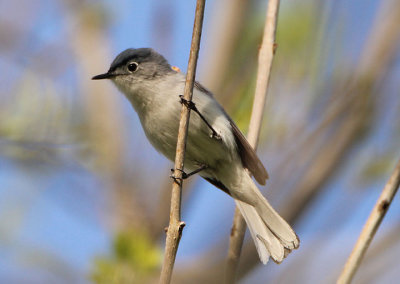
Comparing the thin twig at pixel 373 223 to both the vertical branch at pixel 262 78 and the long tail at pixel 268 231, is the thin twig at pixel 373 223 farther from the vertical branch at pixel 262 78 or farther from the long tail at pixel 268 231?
the long tail at pixel 268 231

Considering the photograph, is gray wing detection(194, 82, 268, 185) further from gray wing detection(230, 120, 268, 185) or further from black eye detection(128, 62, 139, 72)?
black eye detection(128, 62, 139, 72)

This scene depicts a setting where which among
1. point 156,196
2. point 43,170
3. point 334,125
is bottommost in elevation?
point 156,196

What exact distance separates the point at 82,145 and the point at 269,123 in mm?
1048

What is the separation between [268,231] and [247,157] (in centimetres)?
45

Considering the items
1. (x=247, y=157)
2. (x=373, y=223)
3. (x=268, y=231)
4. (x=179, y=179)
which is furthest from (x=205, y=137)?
(x=373, y=223)

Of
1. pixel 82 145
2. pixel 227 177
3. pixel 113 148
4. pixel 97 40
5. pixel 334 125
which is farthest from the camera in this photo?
pixel 97 40

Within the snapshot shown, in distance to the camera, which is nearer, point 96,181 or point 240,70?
point 240,70

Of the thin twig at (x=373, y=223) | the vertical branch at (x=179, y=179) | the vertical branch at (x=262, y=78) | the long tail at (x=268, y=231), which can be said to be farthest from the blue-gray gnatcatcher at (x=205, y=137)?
the thin twig at (x=373, y=223)

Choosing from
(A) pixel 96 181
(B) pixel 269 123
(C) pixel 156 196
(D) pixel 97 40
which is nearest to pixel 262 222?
(B) pixel 269 123

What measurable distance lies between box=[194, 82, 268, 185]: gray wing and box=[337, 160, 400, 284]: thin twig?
34.9 inches

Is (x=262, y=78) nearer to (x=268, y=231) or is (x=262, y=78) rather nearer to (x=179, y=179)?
(x=179, y=179)

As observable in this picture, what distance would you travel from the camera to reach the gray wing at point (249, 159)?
253 cm

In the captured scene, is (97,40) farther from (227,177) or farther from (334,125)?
(334,125)

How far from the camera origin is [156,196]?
3385 mm
